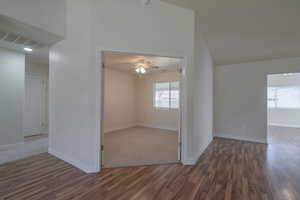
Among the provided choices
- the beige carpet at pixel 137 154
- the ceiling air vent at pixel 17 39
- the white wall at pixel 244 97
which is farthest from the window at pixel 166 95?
the ceiling air vent at pixel 17 39

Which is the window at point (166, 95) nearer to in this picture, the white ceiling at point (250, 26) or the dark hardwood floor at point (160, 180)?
the white ceiling at point (250, 26)

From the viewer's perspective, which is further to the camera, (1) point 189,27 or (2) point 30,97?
(2) point 30,97

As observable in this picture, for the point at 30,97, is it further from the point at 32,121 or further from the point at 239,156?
the point at 239,156

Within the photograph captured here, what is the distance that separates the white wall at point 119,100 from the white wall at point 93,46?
2.51 metres

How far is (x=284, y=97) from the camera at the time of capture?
22.5 ft

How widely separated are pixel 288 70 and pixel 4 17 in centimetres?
649

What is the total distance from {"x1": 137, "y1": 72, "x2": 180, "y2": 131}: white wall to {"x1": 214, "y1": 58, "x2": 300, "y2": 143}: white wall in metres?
1.68

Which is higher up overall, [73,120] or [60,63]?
[60,63]

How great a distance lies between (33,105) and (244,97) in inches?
282

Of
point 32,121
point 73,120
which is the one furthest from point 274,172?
point 32,121

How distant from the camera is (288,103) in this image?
22.2ft

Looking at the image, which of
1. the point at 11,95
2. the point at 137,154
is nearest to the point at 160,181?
the point at 137,154

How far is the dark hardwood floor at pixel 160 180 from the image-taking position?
68.5 inches

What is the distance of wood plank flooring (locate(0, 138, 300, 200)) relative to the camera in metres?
1.74
